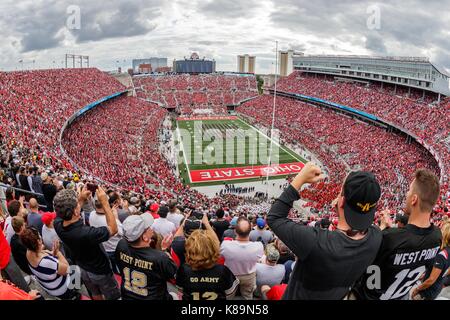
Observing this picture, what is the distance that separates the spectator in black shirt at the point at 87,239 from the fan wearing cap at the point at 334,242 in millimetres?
2119

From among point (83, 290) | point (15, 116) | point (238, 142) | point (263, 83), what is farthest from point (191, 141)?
point (263, 83)

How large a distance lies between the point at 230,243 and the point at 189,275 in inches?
41.6

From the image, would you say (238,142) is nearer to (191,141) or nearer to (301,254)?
(191,141)

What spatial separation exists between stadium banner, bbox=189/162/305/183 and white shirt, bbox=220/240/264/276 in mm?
23332

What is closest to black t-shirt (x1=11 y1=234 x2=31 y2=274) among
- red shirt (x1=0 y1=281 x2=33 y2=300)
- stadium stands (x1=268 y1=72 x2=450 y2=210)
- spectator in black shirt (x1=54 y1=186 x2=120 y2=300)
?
spectator in black shirt (x1=54 y1=186 x2=120 y2=300)

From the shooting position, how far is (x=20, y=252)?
12.9 feet

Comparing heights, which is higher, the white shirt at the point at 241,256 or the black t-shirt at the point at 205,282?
the black t-shirt at the point at 205,282

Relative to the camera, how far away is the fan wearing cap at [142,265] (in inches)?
119

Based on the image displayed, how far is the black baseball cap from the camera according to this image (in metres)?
2.15

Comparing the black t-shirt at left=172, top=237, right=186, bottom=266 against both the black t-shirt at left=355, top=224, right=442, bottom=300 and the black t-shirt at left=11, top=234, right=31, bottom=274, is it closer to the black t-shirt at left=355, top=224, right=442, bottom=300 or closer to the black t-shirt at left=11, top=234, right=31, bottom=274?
the black t-shirt at left=11, top=234, right=31, bottom=274

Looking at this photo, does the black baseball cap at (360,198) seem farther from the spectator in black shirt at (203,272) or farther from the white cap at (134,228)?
the white cap at (134,228)

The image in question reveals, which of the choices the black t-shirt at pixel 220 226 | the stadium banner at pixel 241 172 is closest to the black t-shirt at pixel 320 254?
the black t-shirt at pixel 220 226

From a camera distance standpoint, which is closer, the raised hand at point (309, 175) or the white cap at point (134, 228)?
the raised hand at point (309, 175)
